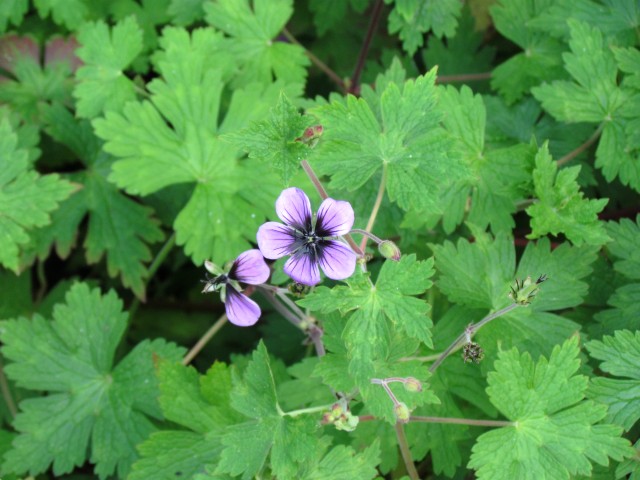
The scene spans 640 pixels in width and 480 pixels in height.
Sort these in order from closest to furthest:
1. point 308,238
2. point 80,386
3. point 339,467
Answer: point 308,238
point 339,467
point 80,386

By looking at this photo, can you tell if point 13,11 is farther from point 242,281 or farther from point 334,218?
point 334,218

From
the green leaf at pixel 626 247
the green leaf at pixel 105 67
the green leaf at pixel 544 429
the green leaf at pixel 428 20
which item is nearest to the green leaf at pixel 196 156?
the green leaf at pixel 105 67

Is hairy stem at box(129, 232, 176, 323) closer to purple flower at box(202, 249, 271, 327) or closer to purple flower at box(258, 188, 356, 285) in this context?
purple flower at box(202, 249, 271, 327)

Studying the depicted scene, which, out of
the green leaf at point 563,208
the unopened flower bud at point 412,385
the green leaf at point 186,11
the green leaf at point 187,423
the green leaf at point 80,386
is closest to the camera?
the unopened flower bud at point 412,385

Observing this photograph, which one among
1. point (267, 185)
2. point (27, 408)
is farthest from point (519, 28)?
point (27, 408)

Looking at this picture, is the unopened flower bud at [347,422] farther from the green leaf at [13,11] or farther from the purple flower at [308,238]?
the green leaf at [13,11]

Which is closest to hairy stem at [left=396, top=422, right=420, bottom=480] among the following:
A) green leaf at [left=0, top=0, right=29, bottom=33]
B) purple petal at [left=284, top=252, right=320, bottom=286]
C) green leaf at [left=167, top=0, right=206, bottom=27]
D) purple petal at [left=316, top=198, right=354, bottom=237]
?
purple petal at [left=284, top=252, right=320, bottom=286]

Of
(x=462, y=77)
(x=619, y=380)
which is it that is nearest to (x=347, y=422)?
(x=619, y=380)

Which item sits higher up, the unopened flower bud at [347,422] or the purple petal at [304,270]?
the purple petal at [304,270]
